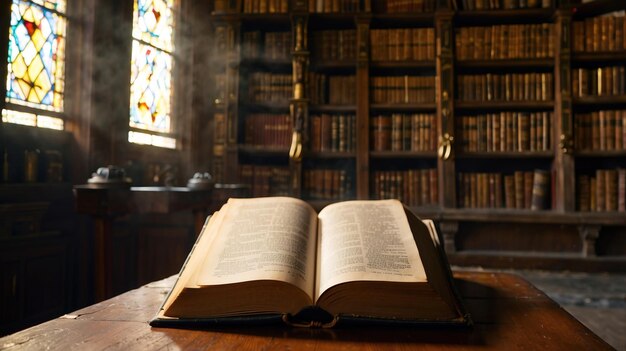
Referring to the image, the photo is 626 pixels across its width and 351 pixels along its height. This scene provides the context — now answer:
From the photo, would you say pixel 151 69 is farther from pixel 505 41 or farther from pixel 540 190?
pixel 540 190

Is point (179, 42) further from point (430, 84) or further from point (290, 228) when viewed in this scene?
point (290, 228)

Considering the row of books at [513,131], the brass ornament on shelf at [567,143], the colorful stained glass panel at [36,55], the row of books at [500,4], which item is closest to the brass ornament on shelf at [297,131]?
the row of books at [513,131]

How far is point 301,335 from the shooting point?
599 mm

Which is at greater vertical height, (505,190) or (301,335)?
(505,190)

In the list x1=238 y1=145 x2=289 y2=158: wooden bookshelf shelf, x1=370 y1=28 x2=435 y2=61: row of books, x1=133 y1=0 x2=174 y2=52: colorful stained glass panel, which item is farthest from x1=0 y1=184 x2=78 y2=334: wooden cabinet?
x1=370 y1=28 x2=435 y2=61: row of books

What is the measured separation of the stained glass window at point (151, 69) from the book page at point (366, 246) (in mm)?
2152

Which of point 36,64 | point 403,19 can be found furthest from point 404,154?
point 36,64

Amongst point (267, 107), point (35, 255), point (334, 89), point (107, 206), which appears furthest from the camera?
point (267, 107)

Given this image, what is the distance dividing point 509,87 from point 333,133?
4.22 feet

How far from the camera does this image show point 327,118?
3.34m

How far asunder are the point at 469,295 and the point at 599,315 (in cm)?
202

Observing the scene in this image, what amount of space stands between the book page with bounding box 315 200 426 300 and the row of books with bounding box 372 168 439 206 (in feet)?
7.85

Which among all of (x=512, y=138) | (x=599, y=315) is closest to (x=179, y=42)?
(x=512, y=138)

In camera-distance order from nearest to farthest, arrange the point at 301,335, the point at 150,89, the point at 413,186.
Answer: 1. the point at 301,335
2. the point at 150,89
3. the point at 413,186
